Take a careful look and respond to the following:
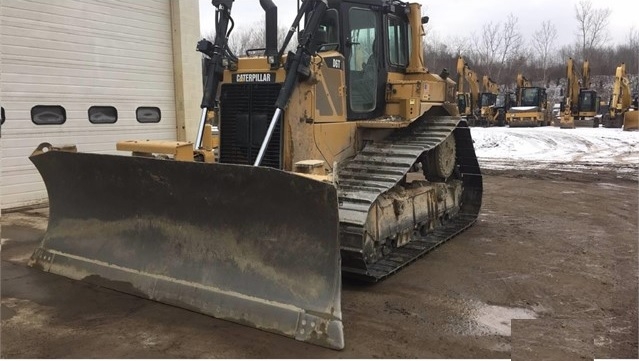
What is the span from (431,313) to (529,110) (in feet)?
97.4

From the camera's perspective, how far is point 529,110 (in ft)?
103

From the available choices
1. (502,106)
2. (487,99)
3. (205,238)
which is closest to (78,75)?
(205,238)

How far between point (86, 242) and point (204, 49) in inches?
93.1

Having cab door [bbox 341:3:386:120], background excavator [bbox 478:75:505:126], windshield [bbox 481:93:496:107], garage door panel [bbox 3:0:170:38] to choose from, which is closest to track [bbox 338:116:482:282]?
cab door [bbox 341:3:386:120]

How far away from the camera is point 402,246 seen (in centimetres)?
600

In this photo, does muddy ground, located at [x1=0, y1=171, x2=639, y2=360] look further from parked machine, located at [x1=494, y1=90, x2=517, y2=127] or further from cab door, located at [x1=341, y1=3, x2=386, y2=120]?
parked machine, located at [x1=494, y1=90, x2=517, y2=127]

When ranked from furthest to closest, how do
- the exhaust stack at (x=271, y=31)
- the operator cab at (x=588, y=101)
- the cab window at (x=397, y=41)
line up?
the operator cab at (x=588, y=101) → the cab window at (x=397, y=41) → the exhaust stack at (x=271, y=31)

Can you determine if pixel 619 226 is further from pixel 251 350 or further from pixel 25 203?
pixel 25 203

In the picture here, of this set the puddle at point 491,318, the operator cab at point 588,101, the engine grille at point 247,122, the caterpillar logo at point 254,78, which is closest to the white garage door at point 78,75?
the engine grille at point 247,122

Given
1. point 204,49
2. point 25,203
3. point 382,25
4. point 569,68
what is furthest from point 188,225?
point 569,68

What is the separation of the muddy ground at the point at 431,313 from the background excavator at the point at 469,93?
73.8 ft

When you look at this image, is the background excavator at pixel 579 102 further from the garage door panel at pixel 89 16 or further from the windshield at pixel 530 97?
the garage door panel at pixel 89 16

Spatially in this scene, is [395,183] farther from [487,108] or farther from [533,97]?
[487,108]

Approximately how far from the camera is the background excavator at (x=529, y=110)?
103 ft
